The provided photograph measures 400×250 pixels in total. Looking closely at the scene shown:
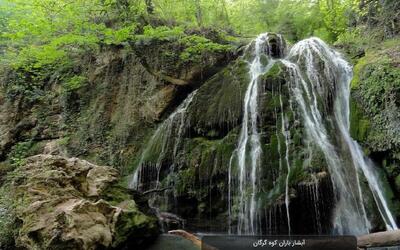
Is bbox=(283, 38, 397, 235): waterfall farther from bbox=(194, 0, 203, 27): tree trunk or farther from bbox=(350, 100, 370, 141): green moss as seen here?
bbox=(194, 0, 203, 27): tree trunk

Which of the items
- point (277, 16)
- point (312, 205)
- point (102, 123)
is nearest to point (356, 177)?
point (312, 205)

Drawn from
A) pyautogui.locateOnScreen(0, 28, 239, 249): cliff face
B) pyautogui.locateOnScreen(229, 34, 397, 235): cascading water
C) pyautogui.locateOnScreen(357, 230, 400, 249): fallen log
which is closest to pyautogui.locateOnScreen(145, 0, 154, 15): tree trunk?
pyautogui.locateOnScreen(0, 28, 239, 249): cliff face

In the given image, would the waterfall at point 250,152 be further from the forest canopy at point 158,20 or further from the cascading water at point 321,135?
the forest canopy at point 158,20

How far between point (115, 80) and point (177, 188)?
617 cm

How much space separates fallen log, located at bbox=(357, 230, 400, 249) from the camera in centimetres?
512

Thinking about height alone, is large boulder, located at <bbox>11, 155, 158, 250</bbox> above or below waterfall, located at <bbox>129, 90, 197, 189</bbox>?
below

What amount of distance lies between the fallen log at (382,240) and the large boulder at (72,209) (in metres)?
3.43

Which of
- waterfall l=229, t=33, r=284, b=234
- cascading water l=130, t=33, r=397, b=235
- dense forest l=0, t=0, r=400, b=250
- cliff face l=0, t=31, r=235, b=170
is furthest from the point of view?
cliff face l=0, t=31, r=235, b=170

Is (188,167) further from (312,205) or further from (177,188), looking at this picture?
(312,205)

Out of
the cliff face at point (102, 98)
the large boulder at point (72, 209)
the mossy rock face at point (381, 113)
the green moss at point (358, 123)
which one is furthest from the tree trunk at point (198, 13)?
the large boulder at point (72, 209)

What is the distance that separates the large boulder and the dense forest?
2 cm

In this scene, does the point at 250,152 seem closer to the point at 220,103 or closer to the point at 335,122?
the point at 220,103

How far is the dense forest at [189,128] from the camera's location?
6.07 meters

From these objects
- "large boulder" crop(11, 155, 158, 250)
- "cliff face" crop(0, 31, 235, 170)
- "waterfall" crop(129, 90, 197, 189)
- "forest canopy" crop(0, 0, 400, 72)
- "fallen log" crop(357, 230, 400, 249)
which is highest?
"forest canopy" crop(0, 0, 400, 72)
